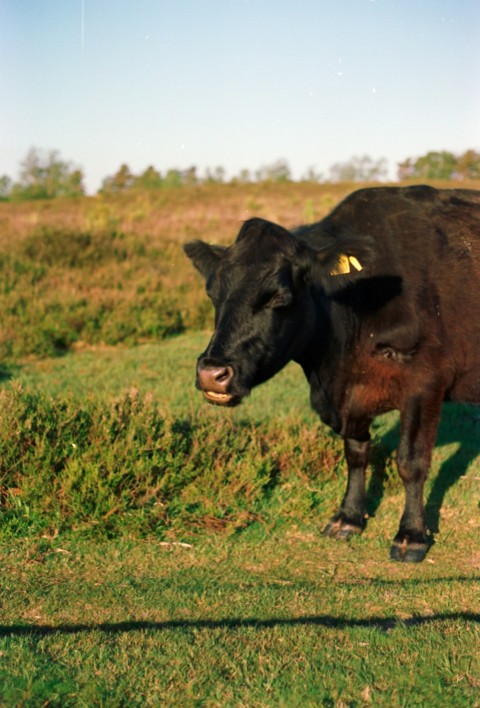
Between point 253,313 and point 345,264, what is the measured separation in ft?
2.45

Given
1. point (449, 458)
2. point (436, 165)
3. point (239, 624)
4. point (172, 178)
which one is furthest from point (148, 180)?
point (239, 624)

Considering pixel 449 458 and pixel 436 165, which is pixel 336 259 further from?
pixel 436 165

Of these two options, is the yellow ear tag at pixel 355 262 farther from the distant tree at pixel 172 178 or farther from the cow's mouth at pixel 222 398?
the distant tree at pixel 172 178

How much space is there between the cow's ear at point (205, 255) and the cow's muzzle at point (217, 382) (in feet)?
3.08

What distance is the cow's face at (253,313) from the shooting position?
5.29 meters

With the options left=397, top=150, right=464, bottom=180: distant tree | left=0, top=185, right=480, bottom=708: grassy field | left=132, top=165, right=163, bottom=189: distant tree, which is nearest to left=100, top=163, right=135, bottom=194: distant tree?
left=132, top=165, right=163, bottom=189: distant tree

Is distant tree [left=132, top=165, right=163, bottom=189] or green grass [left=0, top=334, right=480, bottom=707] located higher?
green grass [left=0, top=334, right=480, bottom=707]

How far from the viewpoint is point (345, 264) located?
19.1 feet

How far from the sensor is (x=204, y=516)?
6570mm

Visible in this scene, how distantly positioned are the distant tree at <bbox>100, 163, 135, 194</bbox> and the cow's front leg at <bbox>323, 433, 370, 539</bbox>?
45700mm

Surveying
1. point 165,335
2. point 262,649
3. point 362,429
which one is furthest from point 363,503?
point 165,335

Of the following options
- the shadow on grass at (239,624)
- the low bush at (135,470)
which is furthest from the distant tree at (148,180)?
the shadow on grass at (239,624)

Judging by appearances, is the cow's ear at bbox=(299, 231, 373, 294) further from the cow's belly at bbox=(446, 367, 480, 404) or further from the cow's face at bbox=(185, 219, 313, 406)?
the cow's belly at bbox=(446, 367, 480, 404)

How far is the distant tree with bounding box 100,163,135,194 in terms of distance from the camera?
171 feet
